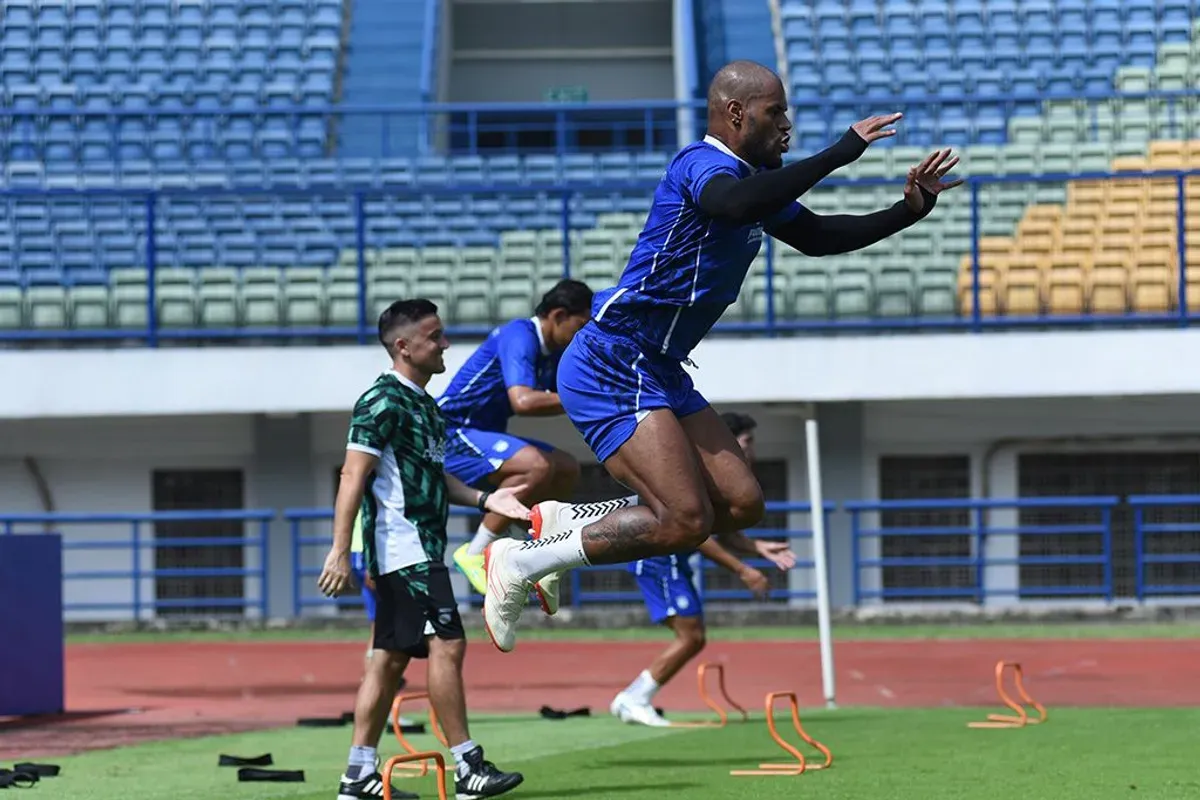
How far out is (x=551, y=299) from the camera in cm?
923

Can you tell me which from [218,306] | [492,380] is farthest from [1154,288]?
[492,380]

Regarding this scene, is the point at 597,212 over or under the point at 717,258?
over

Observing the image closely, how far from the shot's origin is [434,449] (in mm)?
7535

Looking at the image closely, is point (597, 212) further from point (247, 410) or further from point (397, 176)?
point (247, 410)

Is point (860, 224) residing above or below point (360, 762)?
above

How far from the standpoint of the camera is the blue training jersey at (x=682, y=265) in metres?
6.50

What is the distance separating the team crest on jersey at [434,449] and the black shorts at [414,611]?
0.42 meters

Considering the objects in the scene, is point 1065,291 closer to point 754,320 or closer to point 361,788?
point 754,320

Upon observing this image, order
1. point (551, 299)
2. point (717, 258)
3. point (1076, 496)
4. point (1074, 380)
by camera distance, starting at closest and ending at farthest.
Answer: point (717, 258) < point (551, 299) < point (1074, 380) < point (1076, 496)

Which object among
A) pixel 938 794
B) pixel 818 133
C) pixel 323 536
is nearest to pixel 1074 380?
pixel 818 133

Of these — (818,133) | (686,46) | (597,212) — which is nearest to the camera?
(597,212)

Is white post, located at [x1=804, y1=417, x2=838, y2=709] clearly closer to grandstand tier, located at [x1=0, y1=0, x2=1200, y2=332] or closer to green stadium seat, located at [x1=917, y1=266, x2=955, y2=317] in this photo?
grandstand tier, located at [x1=0, y1=0, x2=1200, y2=332]

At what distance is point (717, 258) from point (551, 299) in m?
2.70

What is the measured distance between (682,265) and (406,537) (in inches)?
63.8
